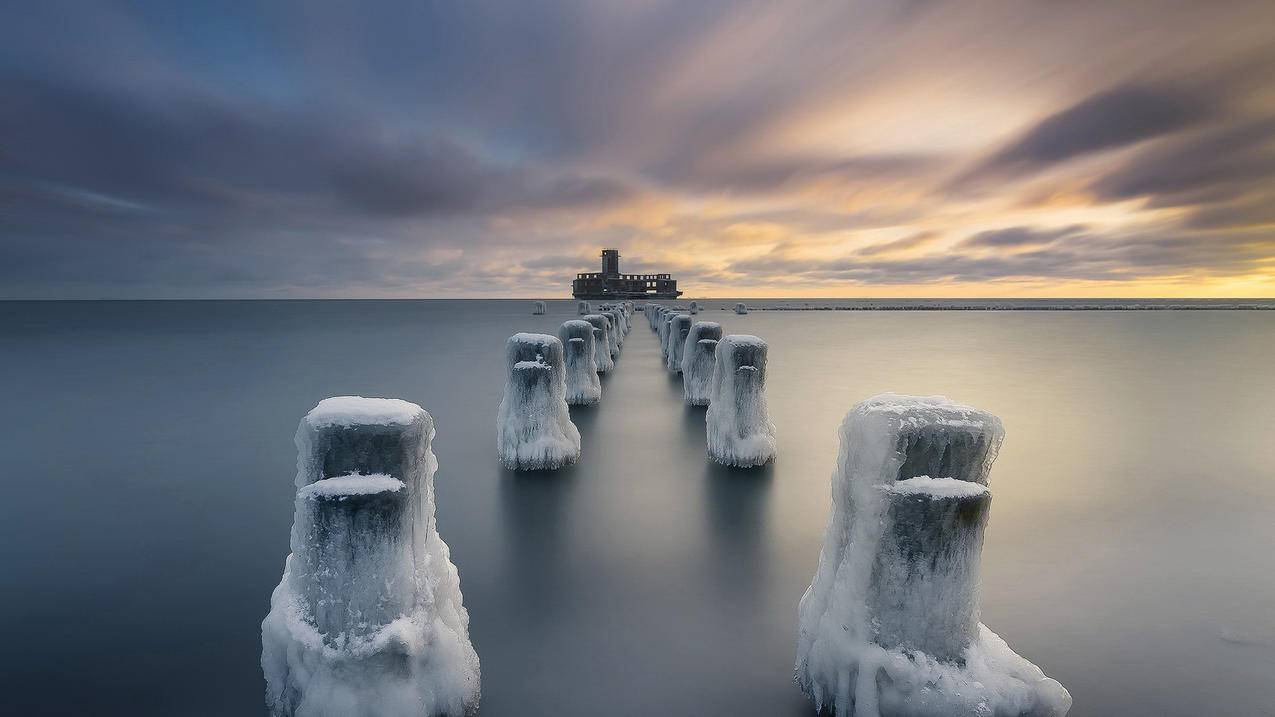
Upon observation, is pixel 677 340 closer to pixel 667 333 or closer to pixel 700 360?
pixel 667 333

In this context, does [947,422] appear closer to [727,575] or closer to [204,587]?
[727,575]

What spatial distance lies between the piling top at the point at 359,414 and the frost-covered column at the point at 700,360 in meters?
7.57

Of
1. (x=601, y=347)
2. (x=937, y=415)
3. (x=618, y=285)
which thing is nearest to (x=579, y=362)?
(x=601, y=347)

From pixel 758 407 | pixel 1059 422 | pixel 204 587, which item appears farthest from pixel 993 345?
pixel 204 587

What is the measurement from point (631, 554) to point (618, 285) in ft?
301

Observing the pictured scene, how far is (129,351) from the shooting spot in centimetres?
2281

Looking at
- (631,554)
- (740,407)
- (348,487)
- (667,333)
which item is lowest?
(631,554)

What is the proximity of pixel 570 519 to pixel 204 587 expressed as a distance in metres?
2.80

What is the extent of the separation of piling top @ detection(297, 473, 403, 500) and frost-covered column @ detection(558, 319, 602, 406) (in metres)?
7.90

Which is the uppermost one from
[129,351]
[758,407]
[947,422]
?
[947,422]

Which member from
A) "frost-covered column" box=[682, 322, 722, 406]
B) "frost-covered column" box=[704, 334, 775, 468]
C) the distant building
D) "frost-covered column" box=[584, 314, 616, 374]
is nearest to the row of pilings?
"frost-covered column" box=[704, 334, 775, 468]

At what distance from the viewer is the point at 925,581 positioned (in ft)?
7.84

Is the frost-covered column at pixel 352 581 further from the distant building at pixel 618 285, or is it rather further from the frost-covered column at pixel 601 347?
the distant building at pixel 618 285

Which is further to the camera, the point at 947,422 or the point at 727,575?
the point at 727,575
